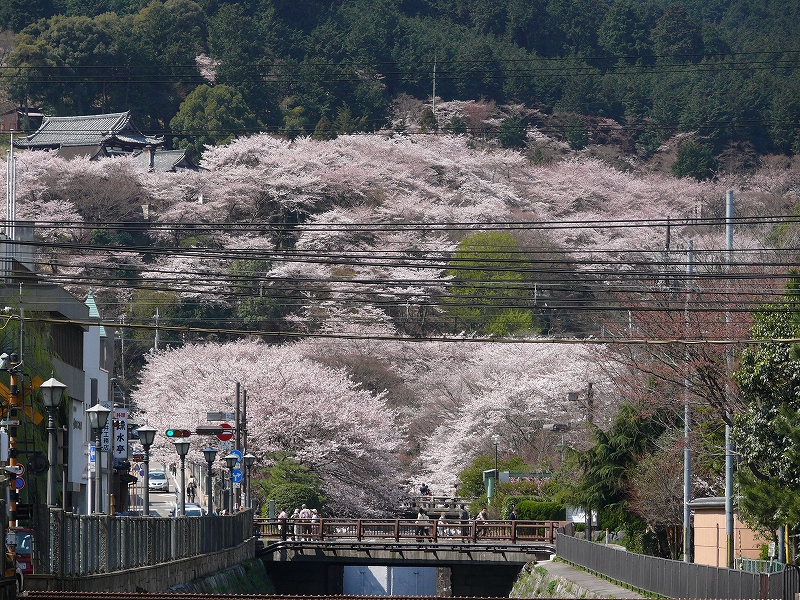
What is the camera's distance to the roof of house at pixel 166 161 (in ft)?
238

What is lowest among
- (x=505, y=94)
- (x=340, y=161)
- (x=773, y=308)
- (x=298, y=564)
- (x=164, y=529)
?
(x=298, y=564)

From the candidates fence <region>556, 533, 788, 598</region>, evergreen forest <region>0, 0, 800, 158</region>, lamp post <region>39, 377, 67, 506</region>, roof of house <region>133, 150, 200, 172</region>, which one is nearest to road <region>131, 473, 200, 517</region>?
fence <region>556, 533, 788, 598</region>

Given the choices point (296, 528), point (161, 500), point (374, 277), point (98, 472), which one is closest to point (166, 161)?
point (374, 277)

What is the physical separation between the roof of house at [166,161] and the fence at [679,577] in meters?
51.3

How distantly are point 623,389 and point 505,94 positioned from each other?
211ft

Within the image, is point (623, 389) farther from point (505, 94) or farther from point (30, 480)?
point (505, 94)

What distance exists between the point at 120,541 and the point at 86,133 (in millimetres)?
59117

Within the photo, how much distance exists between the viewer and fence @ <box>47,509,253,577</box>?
47.6 ft

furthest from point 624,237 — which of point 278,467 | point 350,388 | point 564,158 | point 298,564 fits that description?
point 298,564

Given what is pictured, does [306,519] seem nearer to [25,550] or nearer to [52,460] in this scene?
[52,460]

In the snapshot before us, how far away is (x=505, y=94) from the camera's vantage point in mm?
92812

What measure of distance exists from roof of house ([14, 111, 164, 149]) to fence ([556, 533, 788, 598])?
53.1m

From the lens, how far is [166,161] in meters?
73.7

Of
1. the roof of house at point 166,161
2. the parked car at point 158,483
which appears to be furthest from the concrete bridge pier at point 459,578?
the roof of house at point 166,161
